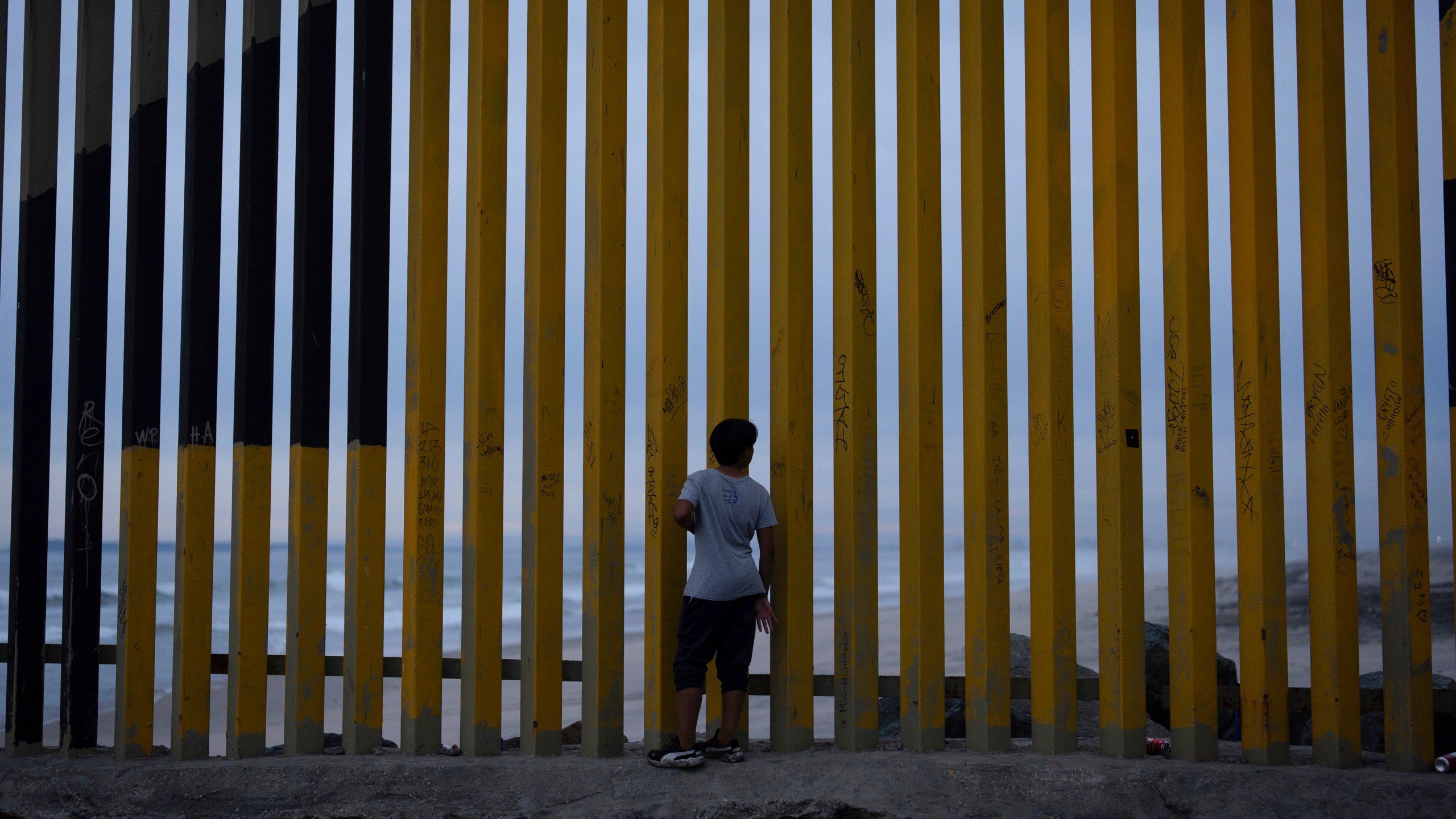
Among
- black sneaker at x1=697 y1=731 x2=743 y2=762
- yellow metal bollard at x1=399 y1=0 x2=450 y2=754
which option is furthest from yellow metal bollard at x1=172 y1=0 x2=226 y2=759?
black sneaker at x1=697 y1=731 x2=743 y2=762

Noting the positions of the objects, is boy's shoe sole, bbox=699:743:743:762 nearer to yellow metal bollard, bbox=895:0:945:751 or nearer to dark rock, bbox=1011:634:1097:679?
yellow metal bollard, bbox=895:0:945:751

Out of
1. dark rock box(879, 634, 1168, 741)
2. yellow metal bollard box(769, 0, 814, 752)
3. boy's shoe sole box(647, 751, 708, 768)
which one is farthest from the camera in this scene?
dark rock box(879, 634, 1168, 741)

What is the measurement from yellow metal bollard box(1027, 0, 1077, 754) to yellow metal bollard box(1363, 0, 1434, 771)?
1122 millimetres

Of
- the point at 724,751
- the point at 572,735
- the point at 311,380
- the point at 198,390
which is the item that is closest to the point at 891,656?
the point at 572,735

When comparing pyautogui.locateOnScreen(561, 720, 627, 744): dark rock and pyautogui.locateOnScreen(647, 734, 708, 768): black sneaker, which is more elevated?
pyautogui.locateOnScreen(647, 734, 708, 768): black sneaker

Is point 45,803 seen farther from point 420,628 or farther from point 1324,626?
point 1324,626

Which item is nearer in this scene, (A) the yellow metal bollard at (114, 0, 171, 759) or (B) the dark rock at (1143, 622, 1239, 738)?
(A) the yellow metal bollard at (114, 0, 171, 759)

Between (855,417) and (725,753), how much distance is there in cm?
143

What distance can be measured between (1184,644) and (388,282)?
11.7 ft

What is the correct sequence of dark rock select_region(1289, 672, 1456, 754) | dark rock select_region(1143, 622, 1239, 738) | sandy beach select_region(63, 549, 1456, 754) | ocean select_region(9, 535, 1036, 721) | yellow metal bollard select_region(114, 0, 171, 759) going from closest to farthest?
yellow metal bollard select_region(114, 0, 171, 759) < dark rock select_region(1289, 672, 1456, 754) < dark rock select_region(1143, 622, 1239, 738) < sandy beach select_region(63, 549, 1456, 754) < ocean select_region(9, 535, 1036, 721)

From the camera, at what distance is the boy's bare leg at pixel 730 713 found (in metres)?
4.16

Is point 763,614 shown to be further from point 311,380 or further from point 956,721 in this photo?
point 311,380

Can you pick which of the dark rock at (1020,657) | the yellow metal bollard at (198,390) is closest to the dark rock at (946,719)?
the dark rock at (1020,657)

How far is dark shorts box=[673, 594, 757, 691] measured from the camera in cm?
411
